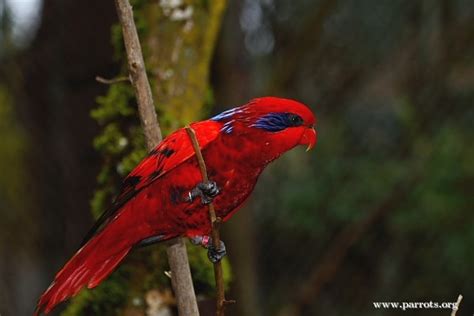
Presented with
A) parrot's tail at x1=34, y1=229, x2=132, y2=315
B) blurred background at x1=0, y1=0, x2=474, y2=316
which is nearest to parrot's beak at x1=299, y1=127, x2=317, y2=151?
parrot's tail at x1=34, y1=229, x2=132, y2=315

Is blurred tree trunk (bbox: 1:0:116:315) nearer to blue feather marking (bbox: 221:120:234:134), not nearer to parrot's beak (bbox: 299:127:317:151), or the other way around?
blue feather marking (bbox: 221:120:234:134)

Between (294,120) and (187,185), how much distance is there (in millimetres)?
Answer: 339

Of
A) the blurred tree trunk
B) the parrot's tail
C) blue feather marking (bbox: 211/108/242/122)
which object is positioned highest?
the blurred tree trunk

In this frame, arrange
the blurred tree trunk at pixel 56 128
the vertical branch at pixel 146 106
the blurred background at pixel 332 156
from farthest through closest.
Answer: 1. the blurred background at pixel 332 156
2. the blurred tree trunk at pixel 56 128
3. the vertical branch at pixel 146 106

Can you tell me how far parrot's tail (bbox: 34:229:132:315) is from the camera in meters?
1.92

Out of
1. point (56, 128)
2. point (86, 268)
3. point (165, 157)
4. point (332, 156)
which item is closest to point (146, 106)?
point (165, 157)

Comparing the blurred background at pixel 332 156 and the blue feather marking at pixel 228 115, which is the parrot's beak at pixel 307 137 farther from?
the blurred background at pixel 332 156

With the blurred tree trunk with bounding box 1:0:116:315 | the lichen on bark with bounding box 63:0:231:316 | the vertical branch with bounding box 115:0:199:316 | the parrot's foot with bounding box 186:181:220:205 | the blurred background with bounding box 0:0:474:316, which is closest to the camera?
the vertical branch with bounding box 115:0:199:316

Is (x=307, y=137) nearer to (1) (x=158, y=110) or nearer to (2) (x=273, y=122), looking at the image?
(2) (x=273, y=122)

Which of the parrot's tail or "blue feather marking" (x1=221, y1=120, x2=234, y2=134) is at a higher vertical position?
"blue feather marking" (x1=221, y1=120, x2=234, y2=134)

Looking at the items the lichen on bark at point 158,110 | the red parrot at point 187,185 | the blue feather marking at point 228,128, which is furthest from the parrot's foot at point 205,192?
the lichen on bark at point 158,110

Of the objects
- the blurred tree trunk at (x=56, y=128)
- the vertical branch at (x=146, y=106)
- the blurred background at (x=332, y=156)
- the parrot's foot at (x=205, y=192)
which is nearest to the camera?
the vertical branch at (x=146, y=106)

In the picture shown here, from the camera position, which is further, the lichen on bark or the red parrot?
the lichen on bark

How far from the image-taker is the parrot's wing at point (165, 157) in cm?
193
